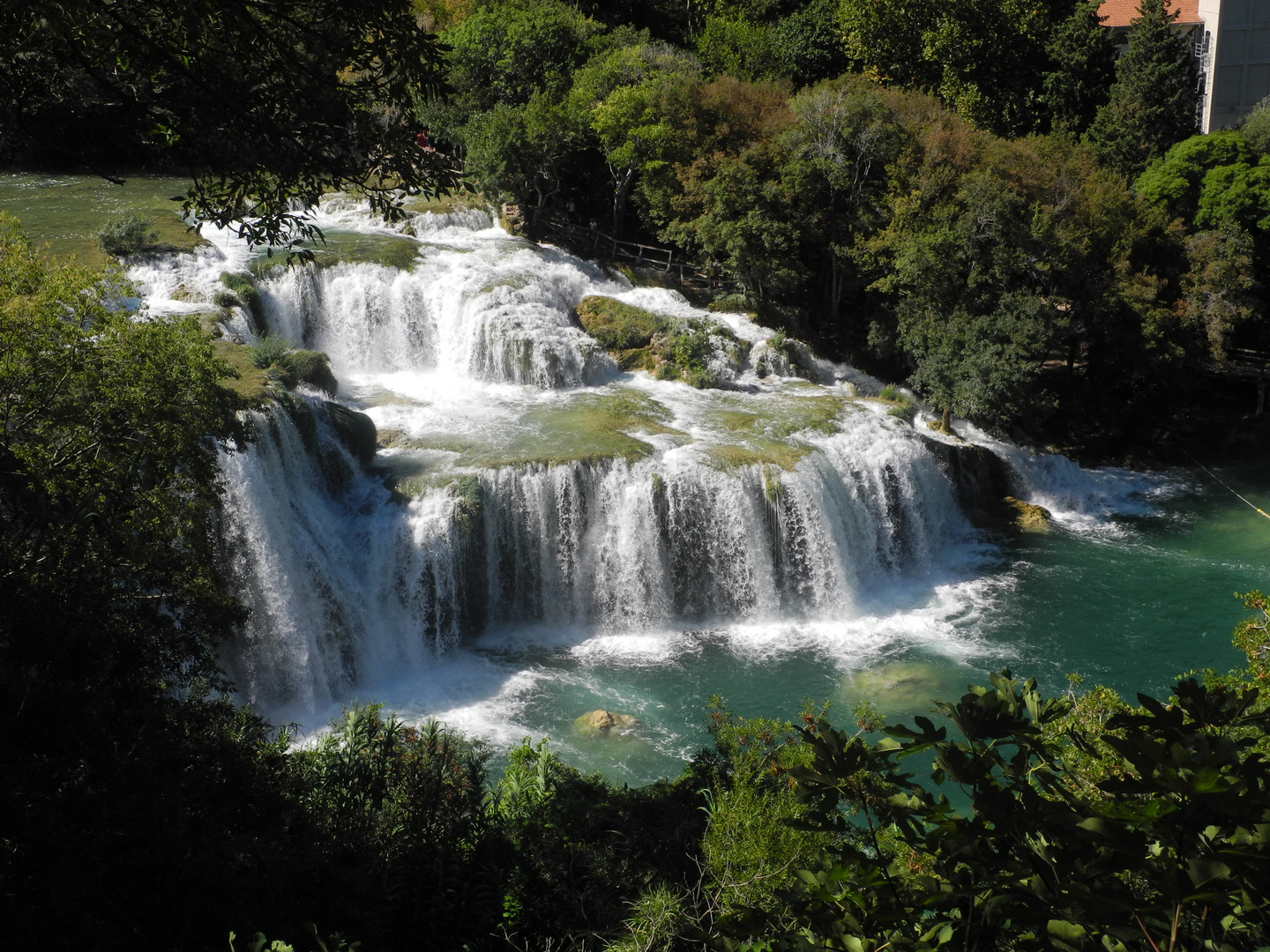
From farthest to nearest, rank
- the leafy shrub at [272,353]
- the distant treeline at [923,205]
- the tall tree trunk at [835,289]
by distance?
the tall tree trunk at [835,289]
the distant treeline at [923,205]
the leafy shrub at [272,353]

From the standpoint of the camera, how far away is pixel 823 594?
60.8ft

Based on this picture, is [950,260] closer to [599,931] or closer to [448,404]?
[448,404]

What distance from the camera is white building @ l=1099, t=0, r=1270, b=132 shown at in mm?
35750

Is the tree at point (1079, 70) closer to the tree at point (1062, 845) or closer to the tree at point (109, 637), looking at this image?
the tree at point (109, 637)

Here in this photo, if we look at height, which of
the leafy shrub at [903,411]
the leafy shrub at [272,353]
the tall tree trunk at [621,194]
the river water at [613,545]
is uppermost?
the tall tree trunk at [621,194]

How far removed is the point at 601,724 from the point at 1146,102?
29.7 metres

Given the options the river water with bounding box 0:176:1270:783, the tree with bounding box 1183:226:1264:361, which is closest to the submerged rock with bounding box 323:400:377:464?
the river water with bounding box 0:176:1270:783

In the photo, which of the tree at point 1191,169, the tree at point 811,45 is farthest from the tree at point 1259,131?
the tree at point 811,45

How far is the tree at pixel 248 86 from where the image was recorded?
6957 millimetres

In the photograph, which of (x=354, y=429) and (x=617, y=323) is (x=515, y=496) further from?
(x=617, y=323)

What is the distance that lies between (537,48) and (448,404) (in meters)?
15.3

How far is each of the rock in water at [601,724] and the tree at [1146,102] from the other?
88.8 feet

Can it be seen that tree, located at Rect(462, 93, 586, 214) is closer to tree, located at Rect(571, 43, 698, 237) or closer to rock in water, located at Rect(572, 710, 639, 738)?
tree, located at Rect(571, 43, 698, 237)

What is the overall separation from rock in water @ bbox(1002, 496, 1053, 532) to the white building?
22.0 metres
